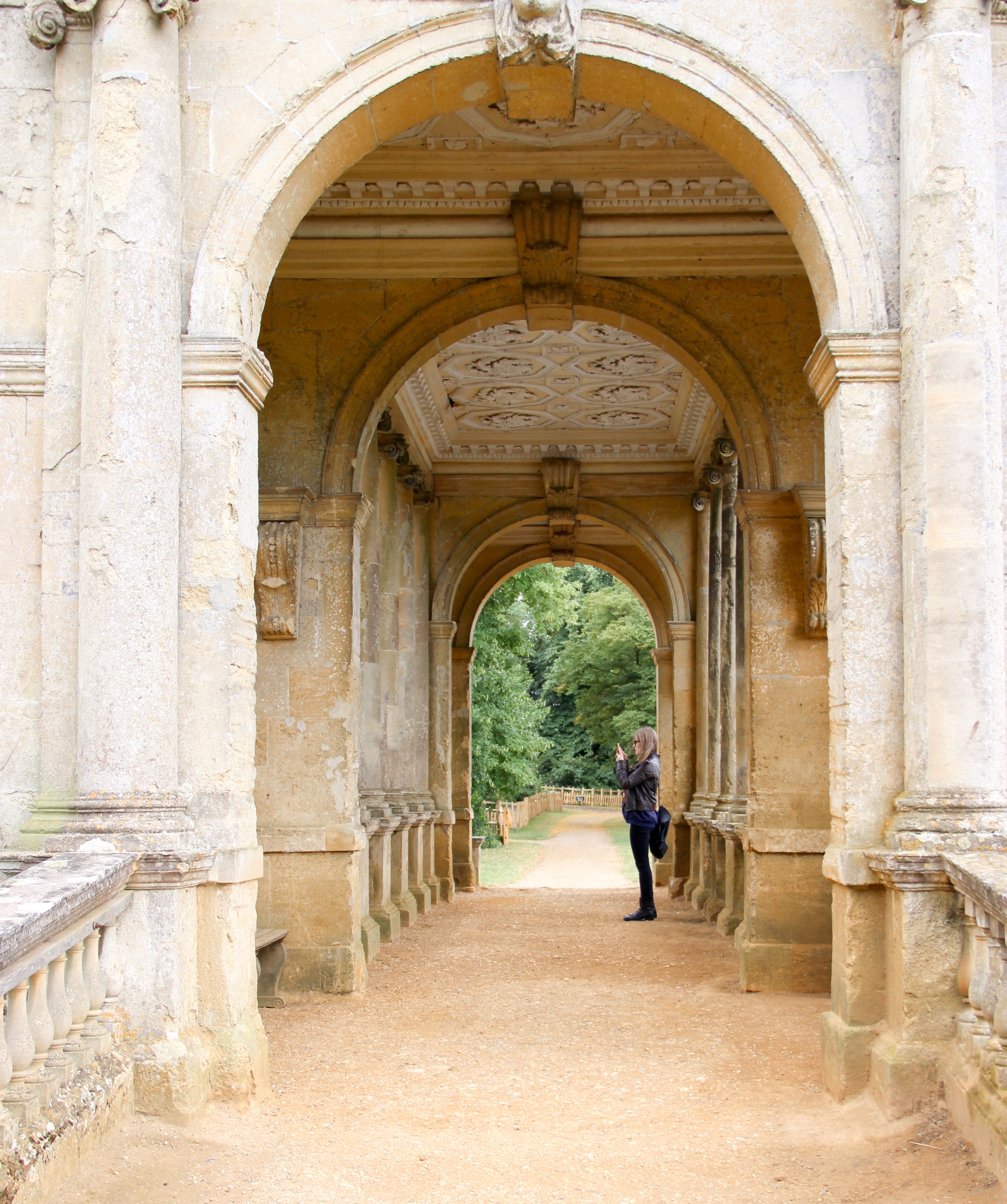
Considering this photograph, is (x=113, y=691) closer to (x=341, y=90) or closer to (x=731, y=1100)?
(x=341, y=90)

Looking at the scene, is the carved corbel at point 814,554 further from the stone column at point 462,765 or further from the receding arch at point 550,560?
the receding arch at point 550,560

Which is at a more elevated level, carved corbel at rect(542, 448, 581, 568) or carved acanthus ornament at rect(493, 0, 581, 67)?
carved acanthus ornament at rect(493, 0, 581, 67)

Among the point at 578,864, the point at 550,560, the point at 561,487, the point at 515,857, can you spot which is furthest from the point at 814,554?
the point at 515,857

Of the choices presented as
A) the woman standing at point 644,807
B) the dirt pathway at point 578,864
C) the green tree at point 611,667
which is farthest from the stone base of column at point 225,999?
the green tree at point 611,667

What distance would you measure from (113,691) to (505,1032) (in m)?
3.20

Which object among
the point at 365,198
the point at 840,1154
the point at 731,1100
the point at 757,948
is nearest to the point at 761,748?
the point at 757,948

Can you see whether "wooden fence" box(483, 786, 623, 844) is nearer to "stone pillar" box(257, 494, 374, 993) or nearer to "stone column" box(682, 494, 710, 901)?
"stone column" box(682, 494, 710, 901)

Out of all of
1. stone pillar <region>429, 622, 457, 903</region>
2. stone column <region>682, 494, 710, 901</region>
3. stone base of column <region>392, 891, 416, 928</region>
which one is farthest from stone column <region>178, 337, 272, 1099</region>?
stone pillar <region>429, 622, 457, 903</region>

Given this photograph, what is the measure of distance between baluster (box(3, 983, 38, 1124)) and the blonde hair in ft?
30.4

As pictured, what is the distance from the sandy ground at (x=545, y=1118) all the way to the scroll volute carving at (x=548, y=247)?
4.80 m

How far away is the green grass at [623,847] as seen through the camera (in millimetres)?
20297

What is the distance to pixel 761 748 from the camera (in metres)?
8.38

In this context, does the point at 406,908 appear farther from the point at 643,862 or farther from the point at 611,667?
the point at 611,667

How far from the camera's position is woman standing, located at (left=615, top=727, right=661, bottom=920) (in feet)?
41.4
